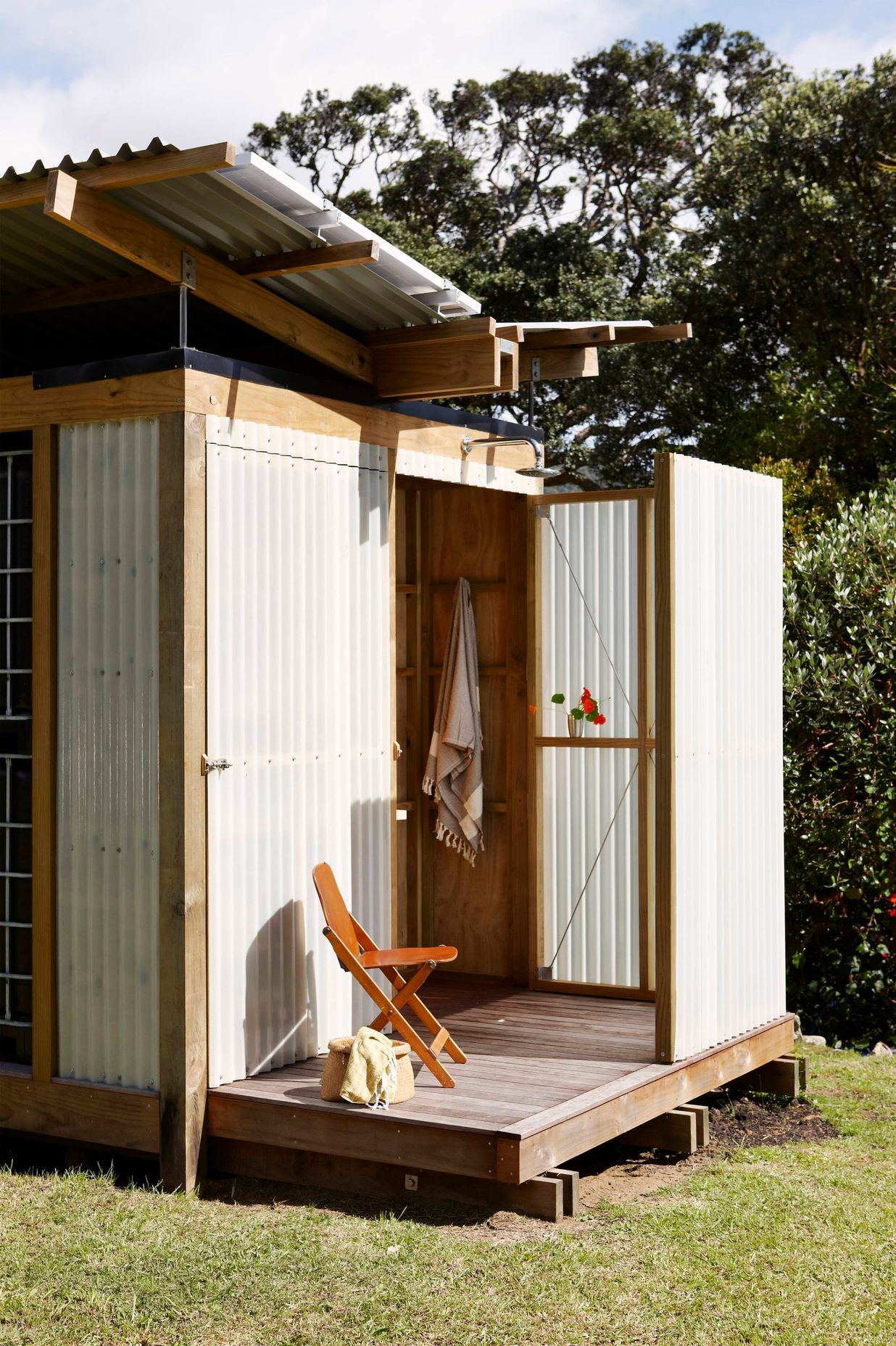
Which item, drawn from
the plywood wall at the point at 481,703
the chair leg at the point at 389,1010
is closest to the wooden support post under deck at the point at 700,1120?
the chair leg at the point at 389,1010

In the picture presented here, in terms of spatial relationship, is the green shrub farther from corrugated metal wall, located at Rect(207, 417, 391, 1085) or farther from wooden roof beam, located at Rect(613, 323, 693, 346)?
corrugated metal wall, located at Rect(207, 417, 391, 1085)

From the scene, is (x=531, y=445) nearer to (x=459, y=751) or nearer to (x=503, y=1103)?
(x=459, y=751)

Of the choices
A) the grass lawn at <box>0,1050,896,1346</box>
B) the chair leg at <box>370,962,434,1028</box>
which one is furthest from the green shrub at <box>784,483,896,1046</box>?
the chair leg at <box>370,962,434,1028</box>

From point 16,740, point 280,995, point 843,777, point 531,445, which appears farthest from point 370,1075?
point 843,777

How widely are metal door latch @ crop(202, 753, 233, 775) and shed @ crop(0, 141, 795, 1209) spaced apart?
3 cm

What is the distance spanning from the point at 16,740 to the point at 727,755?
9.52ft

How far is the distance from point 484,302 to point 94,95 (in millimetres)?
20366

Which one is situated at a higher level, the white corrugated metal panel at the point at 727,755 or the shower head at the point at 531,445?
the shower head at the point at 531,445

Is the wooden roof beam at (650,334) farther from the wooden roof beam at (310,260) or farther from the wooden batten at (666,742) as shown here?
the wooden roof beam at (310,260)

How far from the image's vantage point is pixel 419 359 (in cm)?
636

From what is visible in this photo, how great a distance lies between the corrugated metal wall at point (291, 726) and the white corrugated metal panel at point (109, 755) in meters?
0.23

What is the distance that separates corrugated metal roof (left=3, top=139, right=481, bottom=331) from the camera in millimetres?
5094

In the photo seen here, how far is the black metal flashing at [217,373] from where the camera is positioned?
5312 mm

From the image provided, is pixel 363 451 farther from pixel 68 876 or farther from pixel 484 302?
pixel 484 302
